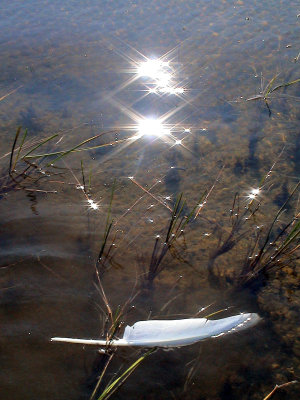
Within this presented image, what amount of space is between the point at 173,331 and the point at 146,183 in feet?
4.51

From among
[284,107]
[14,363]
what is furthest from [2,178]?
[284,107]

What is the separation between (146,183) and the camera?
11.2 ft

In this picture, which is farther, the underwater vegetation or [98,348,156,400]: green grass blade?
the underwater vegetation

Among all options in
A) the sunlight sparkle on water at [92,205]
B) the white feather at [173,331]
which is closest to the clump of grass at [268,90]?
the sunlight sparkle on water at [92,205]

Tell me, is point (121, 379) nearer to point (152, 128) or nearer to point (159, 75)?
point (152, 128)

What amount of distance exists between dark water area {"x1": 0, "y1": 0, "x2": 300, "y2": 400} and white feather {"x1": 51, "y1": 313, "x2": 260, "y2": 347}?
49mm

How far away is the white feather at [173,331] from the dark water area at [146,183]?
0.16ft

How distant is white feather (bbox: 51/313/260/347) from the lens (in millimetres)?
2320

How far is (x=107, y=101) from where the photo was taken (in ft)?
14.1

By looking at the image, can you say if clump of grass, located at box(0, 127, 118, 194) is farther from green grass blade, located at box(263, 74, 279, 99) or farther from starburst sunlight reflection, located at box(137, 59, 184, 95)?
green grass blade, located at box(263, 74, 279, 99)

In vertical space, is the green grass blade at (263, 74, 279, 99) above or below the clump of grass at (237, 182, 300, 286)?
above

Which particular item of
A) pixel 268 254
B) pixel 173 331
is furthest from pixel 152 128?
pixel 173 331

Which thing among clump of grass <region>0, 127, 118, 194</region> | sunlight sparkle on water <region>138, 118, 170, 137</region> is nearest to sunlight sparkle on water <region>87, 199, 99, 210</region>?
clump of grass <region>0, 127, 118, 194</region>

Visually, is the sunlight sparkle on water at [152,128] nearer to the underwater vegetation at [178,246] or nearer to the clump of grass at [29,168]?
the clump of grass at [29,168]
